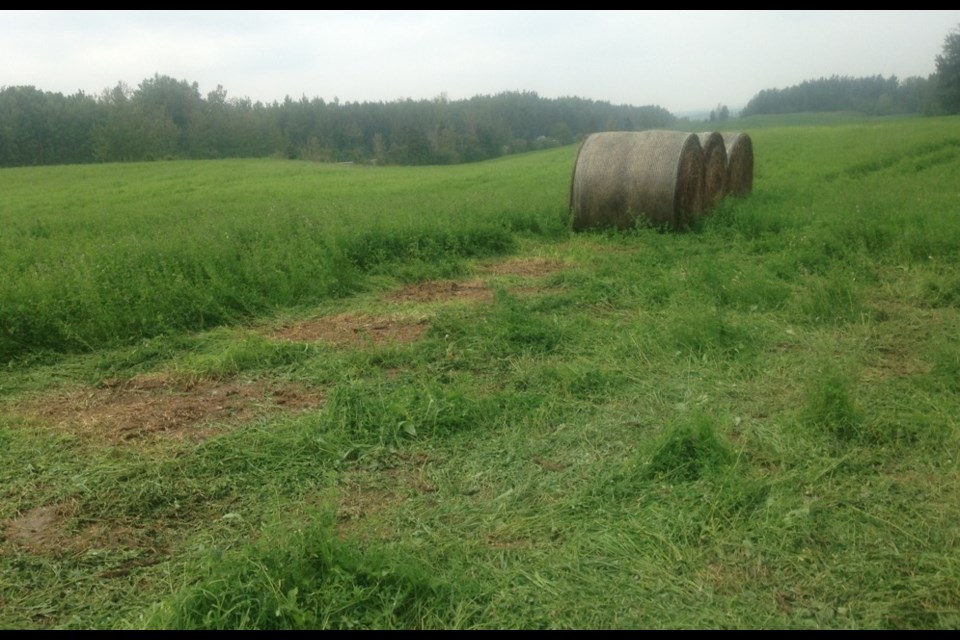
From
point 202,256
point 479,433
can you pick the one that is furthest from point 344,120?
point 479,433

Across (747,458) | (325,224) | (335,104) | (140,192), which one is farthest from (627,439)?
(335,104)

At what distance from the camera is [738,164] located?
13.7 m

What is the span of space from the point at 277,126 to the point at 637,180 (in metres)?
77.2

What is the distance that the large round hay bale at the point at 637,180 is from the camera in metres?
11.4

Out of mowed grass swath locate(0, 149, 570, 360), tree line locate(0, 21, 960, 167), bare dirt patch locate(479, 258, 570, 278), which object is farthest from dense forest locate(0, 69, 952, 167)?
bare dirt patch locate(479, 258, 570, 278)

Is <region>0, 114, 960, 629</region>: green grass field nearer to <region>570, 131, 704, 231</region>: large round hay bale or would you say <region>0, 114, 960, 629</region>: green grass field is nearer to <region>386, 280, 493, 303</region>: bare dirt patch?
<region>386, 280, 493, 303</region>: bare dirt patch

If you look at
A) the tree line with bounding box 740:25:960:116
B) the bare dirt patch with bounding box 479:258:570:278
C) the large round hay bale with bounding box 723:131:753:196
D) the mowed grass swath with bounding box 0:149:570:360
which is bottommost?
the bare dirt patch with bounding box 479:258:570:278

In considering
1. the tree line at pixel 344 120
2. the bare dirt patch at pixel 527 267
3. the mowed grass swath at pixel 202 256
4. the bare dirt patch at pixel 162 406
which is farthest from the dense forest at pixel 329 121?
the bare dirt patch at pixel 162 406

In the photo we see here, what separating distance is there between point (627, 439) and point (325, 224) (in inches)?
286

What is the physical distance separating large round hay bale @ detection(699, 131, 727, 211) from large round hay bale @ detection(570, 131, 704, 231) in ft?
0.80

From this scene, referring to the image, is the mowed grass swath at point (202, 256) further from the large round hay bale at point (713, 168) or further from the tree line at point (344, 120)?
the tree line at point (344, 120)

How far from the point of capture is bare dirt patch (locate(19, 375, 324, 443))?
4891 millimetres

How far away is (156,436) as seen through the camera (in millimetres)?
4738

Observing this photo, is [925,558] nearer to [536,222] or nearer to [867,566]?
[867,566]
